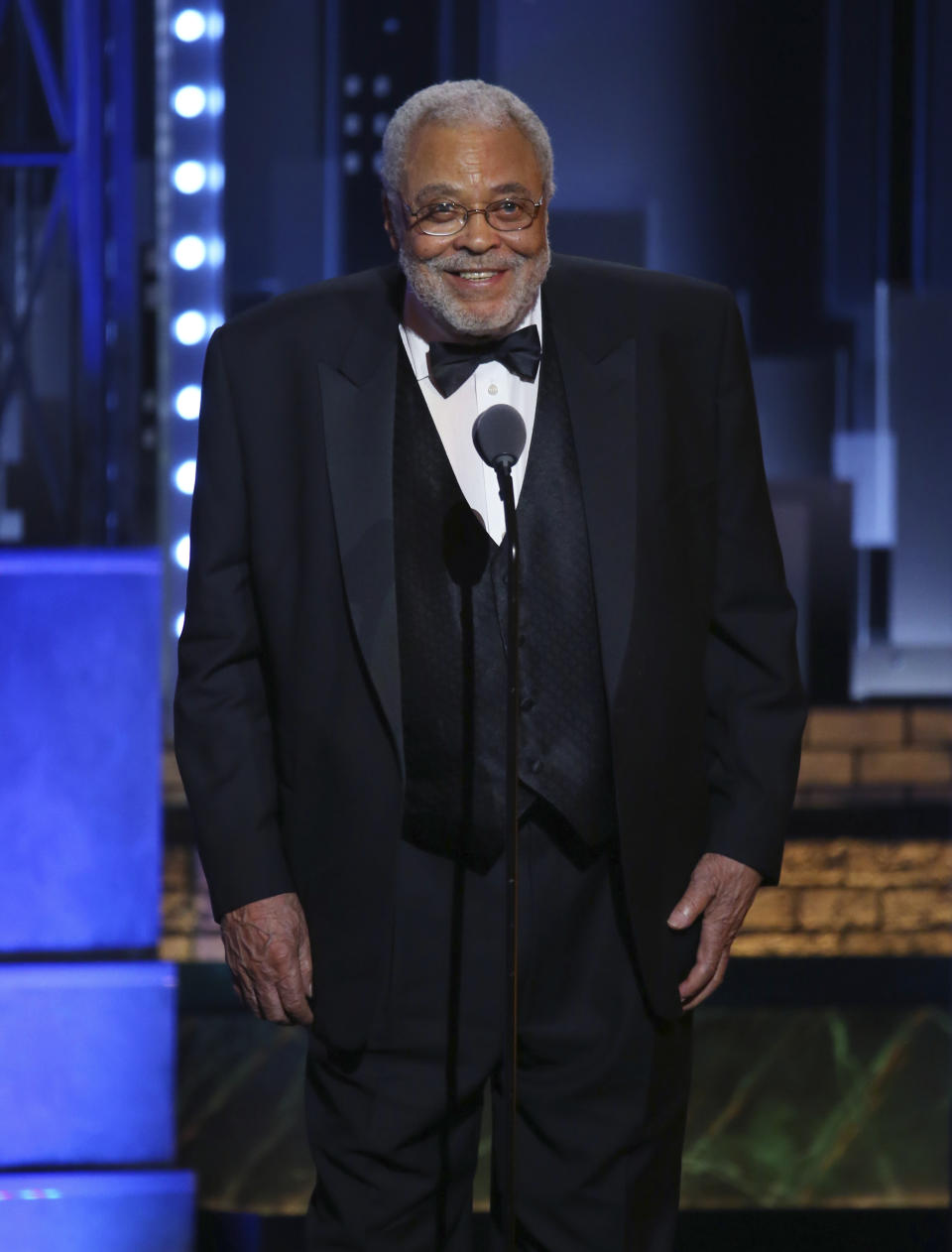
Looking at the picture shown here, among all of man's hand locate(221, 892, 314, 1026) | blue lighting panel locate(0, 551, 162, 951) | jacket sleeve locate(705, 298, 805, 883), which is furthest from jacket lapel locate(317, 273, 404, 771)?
blue lighting panel locate(0, 551, 162, 951)

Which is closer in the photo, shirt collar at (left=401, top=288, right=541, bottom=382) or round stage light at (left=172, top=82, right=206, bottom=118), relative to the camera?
shirt collar at (left=401, top=288, right=541, bottom=382)

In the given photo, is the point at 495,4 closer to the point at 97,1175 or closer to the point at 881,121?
the point at 881,121

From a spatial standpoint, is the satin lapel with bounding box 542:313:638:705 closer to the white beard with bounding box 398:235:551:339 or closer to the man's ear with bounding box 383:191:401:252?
the white beard with bounding box 398:235:551:339

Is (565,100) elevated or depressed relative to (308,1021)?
elevated

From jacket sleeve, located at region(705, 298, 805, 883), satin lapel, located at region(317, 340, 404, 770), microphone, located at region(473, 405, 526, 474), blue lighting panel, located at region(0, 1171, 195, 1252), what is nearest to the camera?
microphone, located at region(473, 405, 526, 474)

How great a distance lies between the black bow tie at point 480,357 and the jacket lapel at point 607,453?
3 cm

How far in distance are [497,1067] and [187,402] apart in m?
1.93

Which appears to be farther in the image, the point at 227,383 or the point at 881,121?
the point at 881,121

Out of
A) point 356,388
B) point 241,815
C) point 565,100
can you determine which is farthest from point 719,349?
point 565,100

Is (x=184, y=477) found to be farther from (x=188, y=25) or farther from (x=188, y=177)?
(x=188, y=25)

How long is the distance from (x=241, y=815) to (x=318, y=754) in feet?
0.30

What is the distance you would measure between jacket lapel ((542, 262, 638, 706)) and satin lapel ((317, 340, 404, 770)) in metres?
0.18

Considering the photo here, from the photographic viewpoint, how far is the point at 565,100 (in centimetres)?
335

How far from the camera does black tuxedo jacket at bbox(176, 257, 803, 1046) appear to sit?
1506 millimetres
